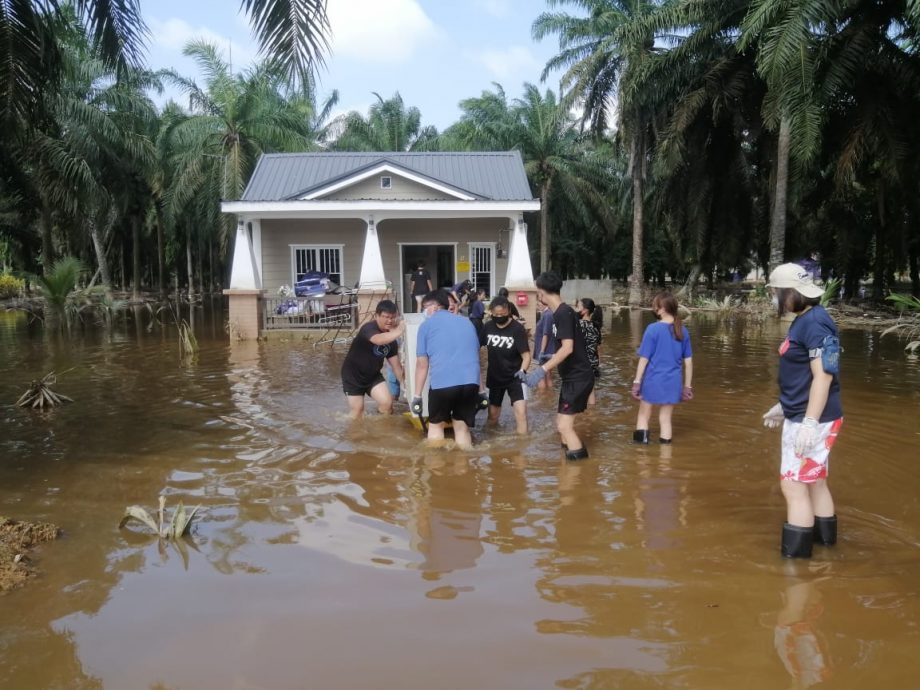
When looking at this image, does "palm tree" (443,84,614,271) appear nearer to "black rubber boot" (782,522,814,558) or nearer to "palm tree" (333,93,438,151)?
"palm tree" (333,93,438,151)

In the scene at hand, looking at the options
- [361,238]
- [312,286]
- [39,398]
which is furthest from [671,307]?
[361,238]

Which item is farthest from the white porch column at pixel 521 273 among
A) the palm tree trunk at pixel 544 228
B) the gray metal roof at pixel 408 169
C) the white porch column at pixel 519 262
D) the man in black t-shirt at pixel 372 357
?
the palm tree trunk at pixel 544 228

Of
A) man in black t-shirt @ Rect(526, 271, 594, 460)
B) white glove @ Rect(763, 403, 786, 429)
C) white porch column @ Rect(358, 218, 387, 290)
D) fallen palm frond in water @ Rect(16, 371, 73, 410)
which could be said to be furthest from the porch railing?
white glove @ Rect(763, 403, 786, 429)

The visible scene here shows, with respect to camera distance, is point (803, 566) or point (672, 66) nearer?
point (803, 566)

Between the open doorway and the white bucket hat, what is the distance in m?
18.9

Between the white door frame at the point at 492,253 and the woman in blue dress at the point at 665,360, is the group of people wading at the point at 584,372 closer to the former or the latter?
the woman in blue dress at the point at 665,360

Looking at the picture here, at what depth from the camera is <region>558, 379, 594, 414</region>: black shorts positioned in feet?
22.0

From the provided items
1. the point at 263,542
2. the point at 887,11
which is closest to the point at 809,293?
the point at 263,542

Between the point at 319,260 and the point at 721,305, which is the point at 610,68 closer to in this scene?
the point at 721,305

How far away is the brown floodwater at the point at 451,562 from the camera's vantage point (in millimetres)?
3436

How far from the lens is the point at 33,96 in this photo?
7605 millimetres

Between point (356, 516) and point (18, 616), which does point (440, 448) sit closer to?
point (356, 516)

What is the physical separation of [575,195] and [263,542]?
3468 centimetres

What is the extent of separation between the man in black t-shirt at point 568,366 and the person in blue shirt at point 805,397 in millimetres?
2250
